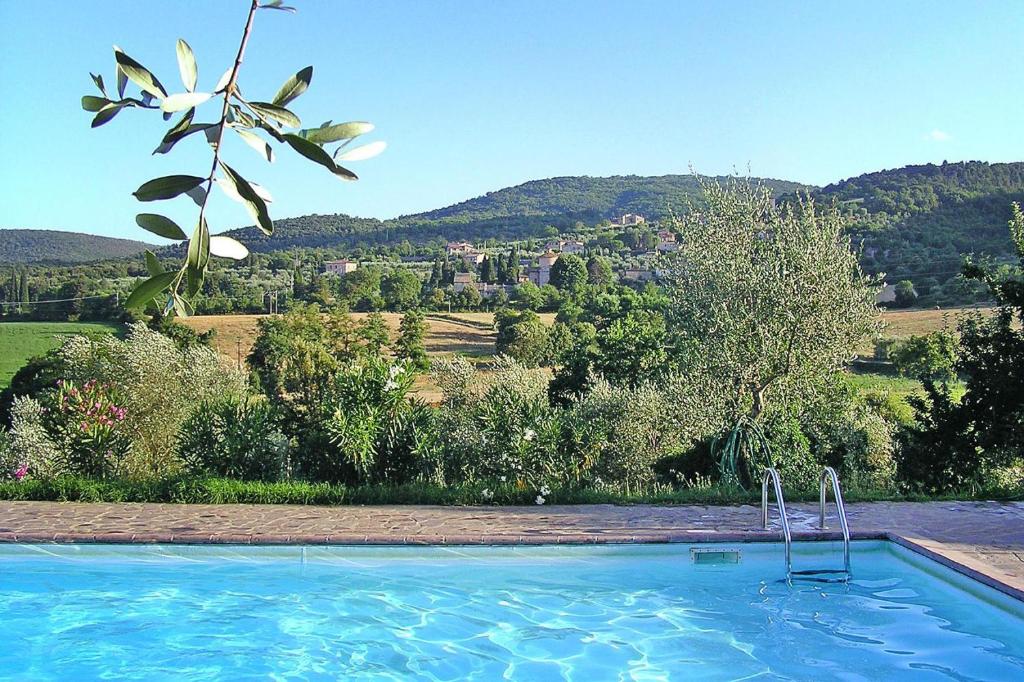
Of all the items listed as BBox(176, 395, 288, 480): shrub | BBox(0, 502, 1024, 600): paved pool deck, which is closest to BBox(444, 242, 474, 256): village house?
BBox(176, 395, 288, 480): shrub

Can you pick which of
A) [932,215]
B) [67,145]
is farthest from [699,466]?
[932,215]

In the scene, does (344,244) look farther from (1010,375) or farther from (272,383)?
(1010,375)

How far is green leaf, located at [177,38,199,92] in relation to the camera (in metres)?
0.87

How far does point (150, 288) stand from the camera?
90 cm

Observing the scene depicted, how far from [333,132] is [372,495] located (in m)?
7.66

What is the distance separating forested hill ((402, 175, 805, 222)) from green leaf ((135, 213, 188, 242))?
90.8 meters

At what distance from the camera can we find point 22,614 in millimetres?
6363

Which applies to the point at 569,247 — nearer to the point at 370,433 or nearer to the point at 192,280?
the point at 370,433

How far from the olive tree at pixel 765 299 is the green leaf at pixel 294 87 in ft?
30.1

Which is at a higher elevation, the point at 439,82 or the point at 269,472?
the point at 439,82

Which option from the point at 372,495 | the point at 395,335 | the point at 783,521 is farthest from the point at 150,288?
the point at 395,335

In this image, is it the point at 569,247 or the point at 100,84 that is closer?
the point at 100,84

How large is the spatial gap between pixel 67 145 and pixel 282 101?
2.34m

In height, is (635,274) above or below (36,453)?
above
